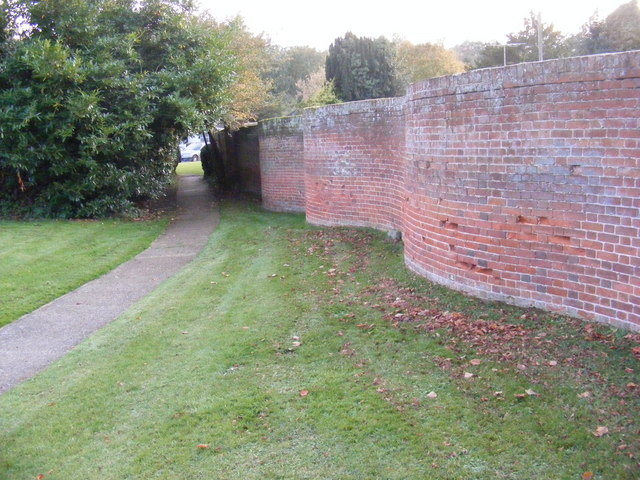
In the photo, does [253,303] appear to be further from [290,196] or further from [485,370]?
[290,196]

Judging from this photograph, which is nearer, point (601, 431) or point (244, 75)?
point (601, 431)

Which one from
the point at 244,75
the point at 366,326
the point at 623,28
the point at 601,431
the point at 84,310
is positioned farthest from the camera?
the point at 623,28

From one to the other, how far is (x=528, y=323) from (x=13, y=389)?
4.84 meters

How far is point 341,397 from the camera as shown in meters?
4.89

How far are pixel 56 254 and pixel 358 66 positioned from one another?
837 inches

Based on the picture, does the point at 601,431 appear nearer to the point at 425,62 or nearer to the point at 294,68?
the point at 425,62

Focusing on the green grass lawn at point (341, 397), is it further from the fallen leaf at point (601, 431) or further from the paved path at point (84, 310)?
the paved path at point (84, 310)

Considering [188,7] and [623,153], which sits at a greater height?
[188,7]

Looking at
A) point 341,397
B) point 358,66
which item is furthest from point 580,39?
point 341,397

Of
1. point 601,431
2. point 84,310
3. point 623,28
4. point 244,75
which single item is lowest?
point 84,310

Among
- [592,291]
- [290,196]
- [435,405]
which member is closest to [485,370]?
[435,405]

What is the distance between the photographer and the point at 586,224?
5.30 meters

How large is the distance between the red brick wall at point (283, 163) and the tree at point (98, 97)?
1.99 meters

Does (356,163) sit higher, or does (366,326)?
(356,163)
